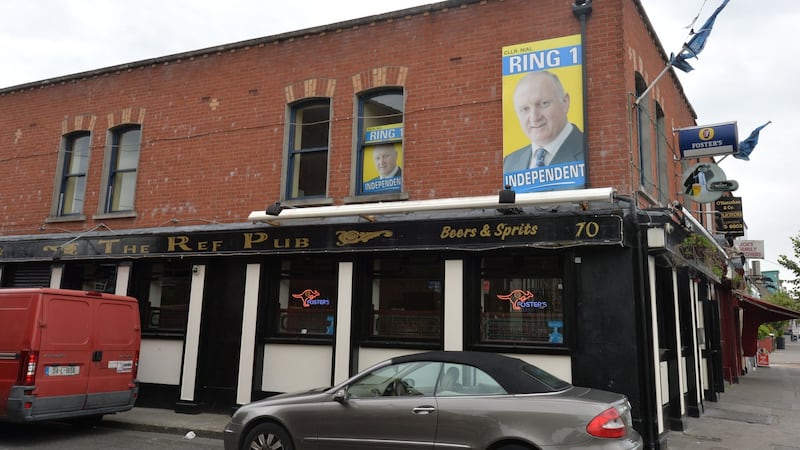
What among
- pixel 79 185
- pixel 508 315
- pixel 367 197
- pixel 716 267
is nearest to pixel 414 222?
pixel 367 197

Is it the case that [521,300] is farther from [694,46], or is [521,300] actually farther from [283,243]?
[694,46]

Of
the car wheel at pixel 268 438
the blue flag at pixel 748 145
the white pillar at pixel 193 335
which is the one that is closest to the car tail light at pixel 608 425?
the car wheel at pixel 268 438

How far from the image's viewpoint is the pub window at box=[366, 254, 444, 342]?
32.4 ft

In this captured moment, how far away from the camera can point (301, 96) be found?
1147 cm

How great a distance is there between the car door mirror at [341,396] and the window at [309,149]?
213 inches

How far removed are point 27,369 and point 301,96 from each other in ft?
21.1

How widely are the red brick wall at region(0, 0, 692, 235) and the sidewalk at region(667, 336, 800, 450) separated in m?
4.10

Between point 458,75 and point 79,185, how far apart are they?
9179 mm

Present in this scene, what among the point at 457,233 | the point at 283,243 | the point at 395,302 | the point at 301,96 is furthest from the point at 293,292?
the point at 301,96

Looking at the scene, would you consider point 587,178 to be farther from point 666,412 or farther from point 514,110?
point 666,412

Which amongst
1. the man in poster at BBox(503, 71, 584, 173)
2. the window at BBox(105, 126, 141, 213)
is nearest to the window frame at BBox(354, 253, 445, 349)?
the man in poster at BBox(503, 71, 584, 173)

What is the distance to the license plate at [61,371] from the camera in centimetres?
822

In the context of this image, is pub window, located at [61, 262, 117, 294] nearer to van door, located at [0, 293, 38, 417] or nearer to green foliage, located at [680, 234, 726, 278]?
van door, located at [0, 293, 38, 417]

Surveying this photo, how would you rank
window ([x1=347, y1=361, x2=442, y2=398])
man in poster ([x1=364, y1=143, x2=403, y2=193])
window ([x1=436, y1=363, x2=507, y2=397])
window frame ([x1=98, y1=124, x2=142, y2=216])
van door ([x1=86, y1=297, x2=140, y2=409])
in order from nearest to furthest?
window ([x1=436, y1=363, x2=507, y2=397]) < window ([x1=347, y1=361, x2=442, y2=398]) < van door ([x1=86, y1=297, x2=140, y2=409]) < man in poster ([x1=364, y1=143, x2=403, y2=193]) < window frame ([x1=98, y1=124, x2=142, y2=216])
